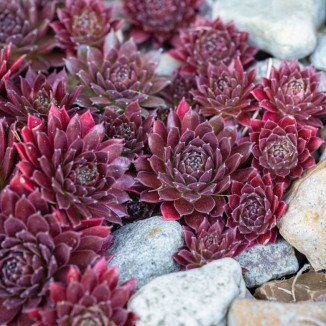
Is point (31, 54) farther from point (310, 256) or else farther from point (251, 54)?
point (310, 256)

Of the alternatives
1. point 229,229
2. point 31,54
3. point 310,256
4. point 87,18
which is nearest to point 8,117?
point 31,54

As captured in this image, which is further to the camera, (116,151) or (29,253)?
(116,151)

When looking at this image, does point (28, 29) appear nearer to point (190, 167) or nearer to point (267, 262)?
point (190, 167)

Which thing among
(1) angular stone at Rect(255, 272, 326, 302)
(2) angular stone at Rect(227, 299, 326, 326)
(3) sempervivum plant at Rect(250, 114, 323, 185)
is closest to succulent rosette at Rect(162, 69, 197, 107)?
(3) sempervivum plant at Rect(250, 114, 323, 185)

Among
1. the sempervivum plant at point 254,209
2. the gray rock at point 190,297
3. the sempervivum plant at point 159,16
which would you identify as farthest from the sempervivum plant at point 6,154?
the sempervivum plant at point 159,16

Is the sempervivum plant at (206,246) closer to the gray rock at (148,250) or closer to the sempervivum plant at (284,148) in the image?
the gray rock at (148,250)

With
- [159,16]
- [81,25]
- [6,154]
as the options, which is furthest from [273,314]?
[159,16]

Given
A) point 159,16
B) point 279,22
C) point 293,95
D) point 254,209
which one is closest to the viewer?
point 254,209
